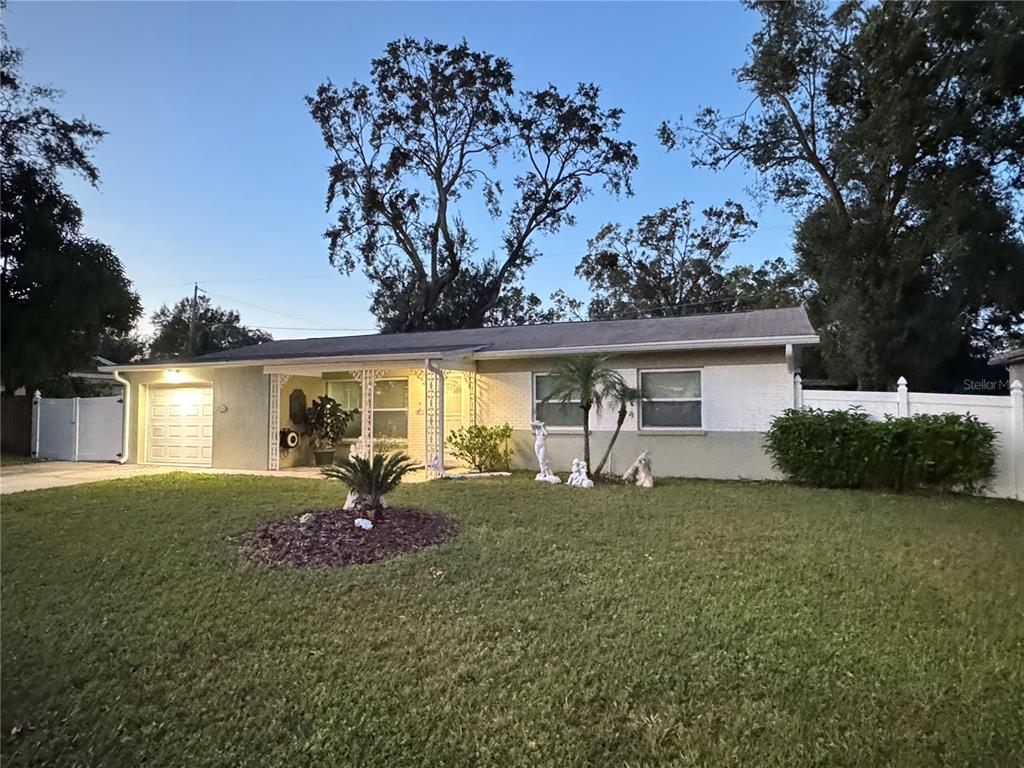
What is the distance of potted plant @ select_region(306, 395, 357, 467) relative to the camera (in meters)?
14.7

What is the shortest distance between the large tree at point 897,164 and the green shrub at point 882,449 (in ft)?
32.3

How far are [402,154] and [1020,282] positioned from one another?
23.9 m

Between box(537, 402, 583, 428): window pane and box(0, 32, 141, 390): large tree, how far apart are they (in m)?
12.3

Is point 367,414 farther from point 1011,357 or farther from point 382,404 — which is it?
point 1011,357

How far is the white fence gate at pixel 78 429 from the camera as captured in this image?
617 inches

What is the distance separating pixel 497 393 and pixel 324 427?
4386mm

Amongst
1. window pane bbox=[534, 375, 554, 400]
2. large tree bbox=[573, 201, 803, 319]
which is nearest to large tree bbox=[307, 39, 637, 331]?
large tree bbox=[573, 201, 803, 319]

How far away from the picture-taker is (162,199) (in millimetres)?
12148

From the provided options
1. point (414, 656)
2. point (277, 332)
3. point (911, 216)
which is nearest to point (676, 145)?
point (911, 216)

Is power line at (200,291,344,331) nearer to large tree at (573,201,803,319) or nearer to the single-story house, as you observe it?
large tree at (573,201,803,319)

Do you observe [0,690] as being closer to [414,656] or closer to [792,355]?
[414,656]

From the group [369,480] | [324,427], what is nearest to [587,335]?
[324,427]

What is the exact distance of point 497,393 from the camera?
13367 mm

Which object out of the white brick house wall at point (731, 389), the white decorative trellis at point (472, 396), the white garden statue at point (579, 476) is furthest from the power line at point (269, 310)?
the white garden statue at point (579, 476)
